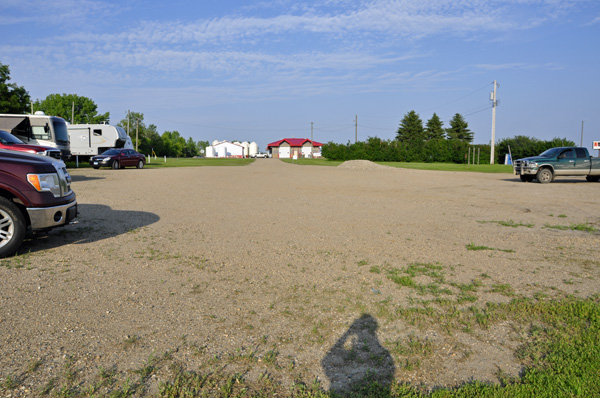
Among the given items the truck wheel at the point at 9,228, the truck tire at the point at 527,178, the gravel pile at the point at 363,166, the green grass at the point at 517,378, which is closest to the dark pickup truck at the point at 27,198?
the truck wheel at the point at 9,228

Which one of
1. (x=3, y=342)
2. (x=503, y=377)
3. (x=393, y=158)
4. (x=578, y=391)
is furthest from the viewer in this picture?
(x=393, y=158)

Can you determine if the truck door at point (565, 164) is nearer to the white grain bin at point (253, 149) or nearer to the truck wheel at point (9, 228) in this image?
the truck wheel at point (9, 228)

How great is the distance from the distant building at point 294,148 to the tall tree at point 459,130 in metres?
44.8

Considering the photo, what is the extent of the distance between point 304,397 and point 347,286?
7.57ft

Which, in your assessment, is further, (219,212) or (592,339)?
(219,212)

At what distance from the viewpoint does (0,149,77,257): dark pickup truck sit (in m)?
5.96

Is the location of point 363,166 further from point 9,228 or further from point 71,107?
point 71,107

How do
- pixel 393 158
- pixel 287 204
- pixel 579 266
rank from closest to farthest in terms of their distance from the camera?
pixel 579 266 → pixel 287 204 → pixel 393 158

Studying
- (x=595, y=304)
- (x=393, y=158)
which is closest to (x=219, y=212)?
(x=595, y=304)

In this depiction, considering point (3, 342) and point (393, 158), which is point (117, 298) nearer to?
point (3, 342)

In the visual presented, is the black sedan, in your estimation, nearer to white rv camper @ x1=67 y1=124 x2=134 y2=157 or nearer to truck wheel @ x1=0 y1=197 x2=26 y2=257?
white rv camper @ x1=67 y1=124 x2=134 y2=157

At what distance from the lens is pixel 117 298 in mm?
4500

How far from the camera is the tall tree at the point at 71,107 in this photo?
92.8m

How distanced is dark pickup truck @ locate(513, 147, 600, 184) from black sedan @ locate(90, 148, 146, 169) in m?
27.1
